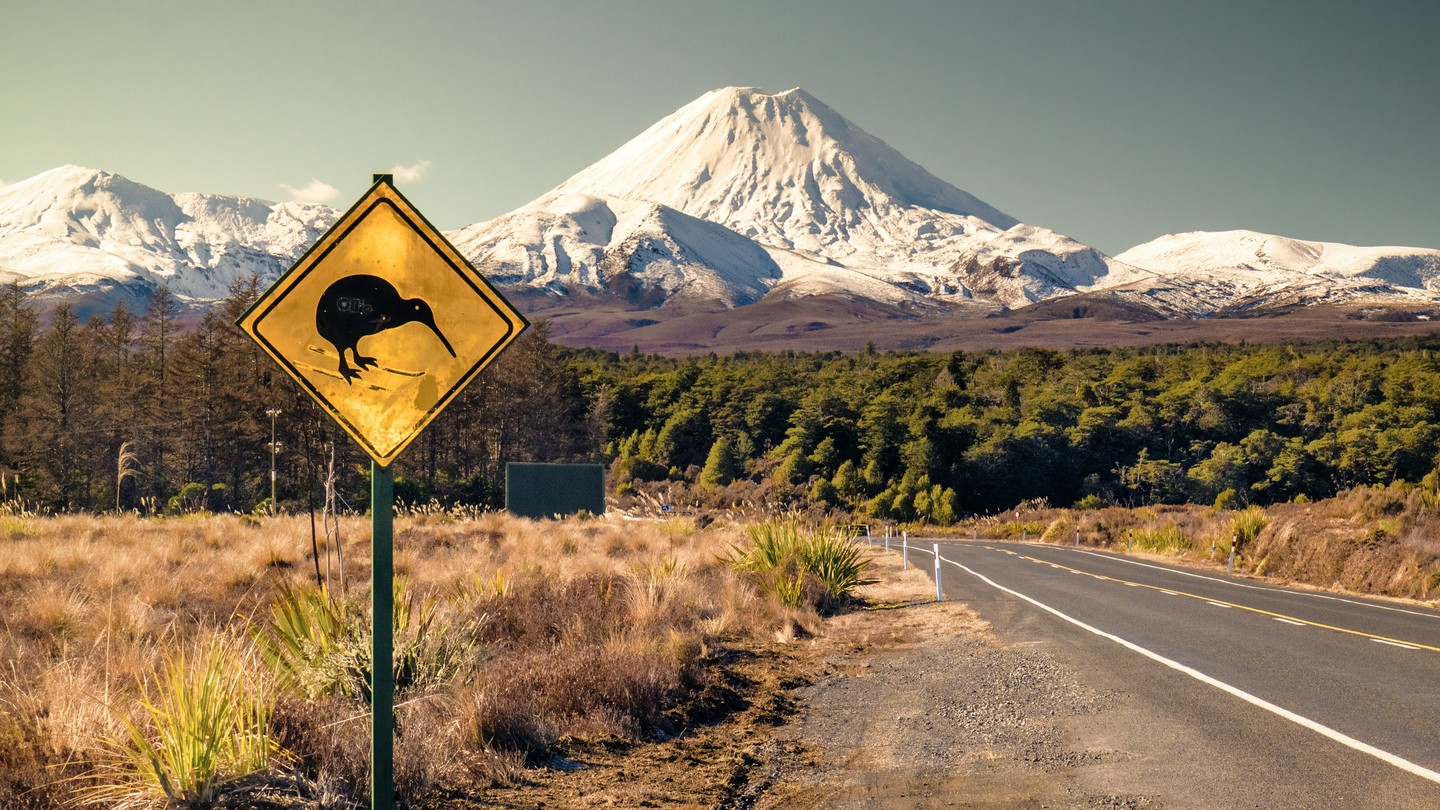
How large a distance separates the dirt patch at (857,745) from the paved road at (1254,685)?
1.56 ft

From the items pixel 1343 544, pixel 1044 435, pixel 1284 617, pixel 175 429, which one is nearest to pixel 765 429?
pixel 1044 435

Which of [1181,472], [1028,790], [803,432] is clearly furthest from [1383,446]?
[1028,790]

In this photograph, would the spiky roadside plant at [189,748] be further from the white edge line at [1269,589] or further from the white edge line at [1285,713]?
the white edge line at [1269,589]

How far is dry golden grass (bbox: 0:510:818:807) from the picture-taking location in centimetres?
526

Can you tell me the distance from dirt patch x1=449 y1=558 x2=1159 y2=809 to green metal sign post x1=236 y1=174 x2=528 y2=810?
238cm

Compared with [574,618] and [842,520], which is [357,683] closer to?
→ [574,618]

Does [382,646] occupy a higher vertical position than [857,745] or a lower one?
higher

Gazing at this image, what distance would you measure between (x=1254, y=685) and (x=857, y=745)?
3.97m

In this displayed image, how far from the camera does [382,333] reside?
3.67 m

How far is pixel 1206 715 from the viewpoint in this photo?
723cm

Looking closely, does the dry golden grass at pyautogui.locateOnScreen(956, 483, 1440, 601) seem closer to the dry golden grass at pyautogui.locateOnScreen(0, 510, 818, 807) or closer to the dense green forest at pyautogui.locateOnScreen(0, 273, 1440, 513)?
the dry golden grass at pyautogui.locateOnScreen(0, 510, 818, 807)

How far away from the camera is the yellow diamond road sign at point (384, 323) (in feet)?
11.7

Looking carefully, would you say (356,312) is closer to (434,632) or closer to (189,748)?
(189,748)

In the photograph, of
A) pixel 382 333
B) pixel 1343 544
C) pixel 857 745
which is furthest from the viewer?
pixel 1343 544
